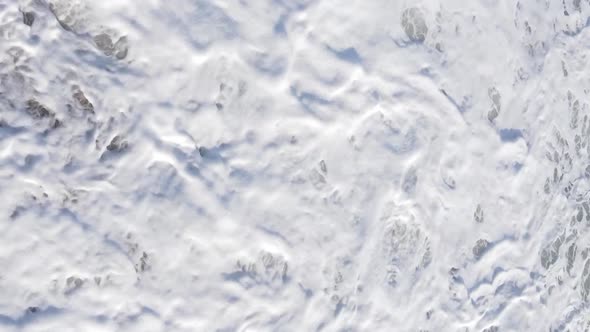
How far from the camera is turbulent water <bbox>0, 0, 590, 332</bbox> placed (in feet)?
7.50

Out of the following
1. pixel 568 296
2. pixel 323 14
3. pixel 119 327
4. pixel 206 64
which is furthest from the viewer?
pixel 568 296

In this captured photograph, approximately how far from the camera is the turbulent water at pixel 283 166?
229 cm

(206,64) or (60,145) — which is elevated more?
(206,64)

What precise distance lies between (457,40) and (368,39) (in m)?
0.60

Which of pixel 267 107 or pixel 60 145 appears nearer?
pixel 60 145

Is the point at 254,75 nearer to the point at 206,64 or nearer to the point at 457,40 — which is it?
the point at 206,64

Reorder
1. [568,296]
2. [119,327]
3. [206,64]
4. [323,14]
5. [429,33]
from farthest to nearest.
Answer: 1. [568,296]
2. [429,33]
3. [323,14]
4. [206,64]
5. [119,327]

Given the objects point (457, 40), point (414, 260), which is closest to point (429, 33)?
point (457, 40)

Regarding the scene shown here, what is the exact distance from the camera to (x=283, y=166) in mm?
2629

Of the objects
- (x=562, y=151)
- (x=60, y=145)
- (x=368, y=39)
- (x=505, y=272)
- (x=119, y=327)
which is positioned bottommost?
(x=119, y=327)

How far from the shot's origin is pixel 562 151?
3385mm

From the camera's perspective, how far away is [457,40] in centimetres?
305

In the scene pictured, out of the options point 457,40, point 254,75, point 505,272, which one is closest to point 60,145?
point 254,75

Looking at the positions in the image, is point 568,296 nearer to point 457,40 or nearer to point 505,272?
point 505,272
